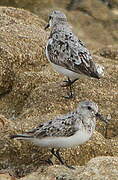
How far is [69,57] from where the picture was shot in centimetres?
1230

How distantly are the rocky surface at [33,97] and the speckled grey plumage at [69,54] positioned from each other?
30.2 inches

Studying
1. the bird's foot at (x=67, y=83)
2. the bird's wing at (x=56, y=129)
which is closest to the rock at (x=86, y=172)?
the bird's wing at (x=56, y=129)

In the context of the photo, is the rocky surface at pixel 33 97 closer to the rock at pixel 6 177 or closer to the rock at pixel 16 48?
the rock at pixel 16 48

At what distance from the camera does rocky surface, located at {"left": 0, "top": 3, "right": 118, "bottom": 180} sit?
10500mm

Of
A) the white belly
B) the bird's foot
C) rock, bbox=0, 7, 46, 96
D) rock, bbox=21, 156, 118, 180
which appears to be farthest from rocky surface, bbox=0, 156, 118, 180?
rock, bbox=0, 7, 46, 96

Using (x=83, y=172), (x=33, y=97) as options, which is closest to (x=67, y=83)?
(x=33, y=97)

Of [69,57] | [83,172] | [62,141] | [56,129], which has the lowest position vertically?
[83,172]

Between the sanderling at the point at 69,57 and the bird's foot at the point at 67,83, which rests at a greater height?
the sanderling at the point at 69,57

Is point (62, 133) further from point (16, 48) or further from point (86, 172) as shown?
point (16, 48)

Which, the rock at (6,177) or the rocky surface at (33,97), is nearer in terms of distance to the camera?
the rock at (6,177)

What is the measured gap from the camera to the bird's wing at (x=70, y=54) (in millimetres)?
12062

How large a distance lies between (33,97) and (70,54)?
142cm

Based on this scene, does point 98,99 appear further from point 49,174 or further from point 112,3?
point 112,3

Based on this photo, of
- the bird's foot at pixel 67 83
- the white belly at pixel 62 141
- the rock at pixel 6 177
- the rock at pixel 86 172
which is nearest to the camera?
the rock at pixel 86 172
